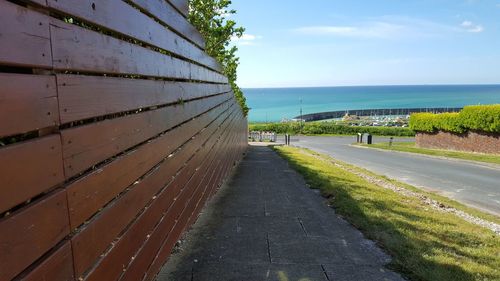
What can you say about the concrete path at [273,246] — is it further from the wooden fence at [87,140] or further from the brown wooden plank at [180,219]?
the wooden fence at [87,140]

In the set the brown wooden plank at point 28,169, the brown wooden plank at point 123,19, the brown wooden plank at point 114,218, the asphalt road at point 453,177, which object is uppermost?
the brown wooden plank at point 123,19

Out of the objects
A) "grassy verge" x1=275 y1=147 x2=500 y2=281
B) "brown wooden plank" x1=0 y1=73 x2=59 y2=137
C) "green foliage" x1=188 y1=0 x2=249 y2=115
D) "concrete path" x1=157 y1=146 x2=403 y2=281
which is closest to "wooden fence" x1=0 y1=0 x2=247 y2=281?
"brown wooden plank" x1=0 y1=73 x2=59 y2=137

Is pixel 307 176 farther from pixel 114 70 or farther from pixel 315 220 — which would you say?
pixel 114 70

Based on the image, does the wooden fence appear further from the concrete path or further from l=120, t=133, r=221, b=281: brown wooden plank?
the concrete path

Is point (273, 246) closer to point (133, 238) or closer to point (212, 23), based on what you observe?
point (133, 238)

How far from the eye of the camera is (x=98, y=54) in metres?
2.57

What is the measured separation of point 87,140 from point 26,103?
25.2 inches

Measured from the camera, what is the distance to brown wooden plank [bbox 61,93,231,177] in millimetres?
2164

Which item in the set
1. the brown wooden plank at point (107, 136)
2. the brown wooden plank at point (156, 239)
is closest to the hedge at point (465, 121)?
the brown wooden plank at point (156, 239)

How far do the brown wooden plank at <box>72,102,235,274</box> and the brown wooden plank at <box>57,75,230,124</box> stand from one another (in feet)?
1.80

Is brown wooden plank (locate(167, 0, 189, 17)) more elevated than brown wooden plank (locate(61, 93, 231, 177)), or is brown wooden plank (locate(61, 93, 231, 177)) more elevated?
brown wooden plank (locate(167, 0, 189, 17))

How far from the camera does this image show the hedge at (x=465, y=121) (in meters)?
27.7

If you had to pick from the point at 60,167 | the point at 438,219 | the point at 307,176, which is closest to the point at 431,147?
the point at 307,176

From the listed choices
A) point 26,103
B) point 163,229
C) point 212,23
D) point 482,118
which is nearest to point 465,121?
point 482,118
